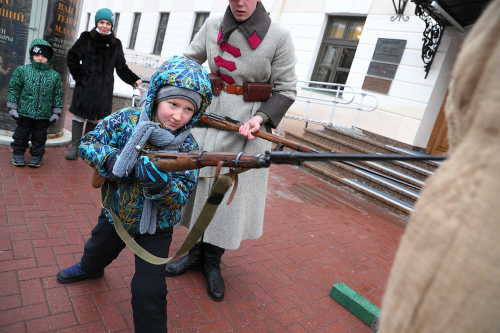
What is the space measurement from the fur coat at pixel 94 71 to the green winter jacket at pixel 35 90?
0.34 m

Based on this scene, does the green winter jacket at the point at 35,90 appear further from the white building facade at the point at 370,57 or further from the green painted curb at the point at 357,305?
the white building facade at the point at 370,57

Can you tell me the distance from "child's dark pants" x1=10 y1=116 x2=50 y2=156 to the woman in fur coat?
1.70 ft

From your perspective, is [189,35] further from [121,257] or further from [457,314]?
[457,314]

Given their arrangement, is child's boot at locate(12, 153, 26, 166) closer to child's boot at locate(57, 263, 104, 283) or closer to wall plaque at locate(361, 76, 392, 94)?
child's boot at locate(57, 263, 104, 283)

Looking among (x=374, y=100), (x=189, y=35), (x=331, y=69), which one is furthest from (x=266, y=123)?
(x=189, y=35)

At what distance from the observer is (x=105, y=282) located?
8.17ft

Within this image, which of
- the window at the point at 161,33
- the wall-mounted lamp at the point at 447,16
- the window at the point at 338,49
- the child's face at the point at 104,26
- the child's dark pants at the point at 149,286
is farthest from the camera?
the window at the point at 161,33

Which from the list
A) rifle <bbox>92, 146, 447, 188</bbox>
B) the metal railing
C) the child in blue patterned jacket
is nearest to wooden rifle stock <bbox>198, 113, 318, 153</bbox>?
the child in blue patterned jacket

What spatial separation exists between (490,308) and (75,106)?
5.16 metres

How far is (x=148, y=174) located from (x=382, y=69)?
807 cm

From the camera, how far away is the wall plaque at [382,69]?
8.12m

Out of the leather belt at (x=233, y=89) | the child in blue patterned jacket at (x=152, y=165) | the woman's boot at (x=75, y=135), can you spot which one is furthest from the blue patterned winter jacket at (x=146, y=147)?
the woman's boot at (x=75, y=135)

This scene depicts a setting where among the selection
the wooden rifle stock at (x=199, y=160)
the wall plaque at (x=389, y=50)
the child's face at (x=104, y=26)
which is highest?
Result: the wall plaque at (x=389, y=50)

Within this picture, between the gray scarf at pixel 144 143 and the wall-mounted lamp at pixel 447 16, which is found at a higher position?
the wall-mounted lamp at pixel 447 16
